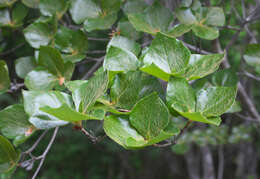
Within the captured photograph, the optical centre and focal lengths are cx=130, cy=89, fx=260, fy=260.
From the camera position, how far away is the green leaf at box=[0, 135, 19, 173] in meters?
0.51

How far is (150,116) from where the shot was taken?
14.8 inches

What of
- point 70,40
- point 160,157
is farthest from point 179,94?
point 160,157

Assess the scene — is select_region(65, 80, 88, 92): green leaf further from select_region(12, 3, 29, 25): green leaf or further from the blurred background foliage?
the blurred background foliage

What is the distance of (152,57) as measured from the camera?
1.32ft

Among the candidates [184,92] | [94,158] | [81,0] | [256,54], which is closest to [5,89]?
[81,0]

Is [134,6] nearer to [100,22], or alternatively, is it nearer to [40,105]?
[100,22]

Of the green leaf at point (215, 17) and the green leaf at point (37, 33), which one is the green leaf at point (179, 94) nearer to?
the green leaf at point (215, 17)

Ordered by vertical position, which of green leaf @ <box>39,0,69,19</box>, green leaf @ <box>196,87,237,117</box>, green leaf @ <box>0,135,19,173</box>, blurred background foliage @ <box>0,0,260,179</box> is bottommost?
blurred background foliage @ <box>0,0,260,179</box>

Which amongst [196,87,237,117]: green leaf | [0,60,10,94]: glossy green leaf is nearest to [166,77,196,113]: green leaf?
[196,87,237,117]: green leaf

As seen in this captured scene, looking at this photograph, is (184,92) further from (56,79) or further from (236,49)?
(236,49)

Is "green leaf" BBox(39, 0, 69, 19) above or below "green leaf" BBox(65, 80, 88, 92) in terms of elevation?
above

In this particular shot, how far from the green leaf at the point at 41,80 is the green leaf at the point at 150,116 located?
0.28m

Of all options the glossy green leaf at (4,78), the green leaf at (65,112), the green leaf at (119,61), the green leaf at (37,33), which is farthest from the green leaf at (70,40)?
the green leaf at (65,112)

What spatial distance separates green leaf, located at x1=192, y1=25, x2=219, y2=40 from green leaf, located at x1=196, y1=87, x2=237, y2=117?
20cm
